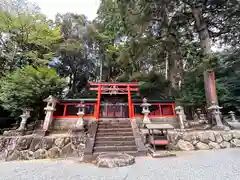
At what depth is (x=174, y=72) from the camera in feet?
32.6

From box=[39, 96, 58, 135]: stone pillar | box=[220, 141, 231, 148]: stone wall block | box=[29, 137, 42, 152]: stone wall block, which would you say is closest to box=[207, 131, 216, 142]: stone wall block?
box=[220, 141, 231, 148]: stone wall block

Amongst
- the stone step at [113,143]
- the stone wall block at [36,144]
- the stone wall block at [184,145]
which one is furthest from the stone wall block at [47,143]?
the stone wall block at [184,145]

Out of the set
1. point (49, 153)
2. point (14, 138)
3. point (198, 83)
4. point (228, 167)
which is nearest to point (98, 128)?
point (49, 153)

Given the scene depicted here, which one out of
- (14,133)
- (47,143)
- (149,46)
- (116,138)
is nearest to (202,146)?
(116,138)

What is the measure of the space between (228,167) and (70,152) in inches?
193

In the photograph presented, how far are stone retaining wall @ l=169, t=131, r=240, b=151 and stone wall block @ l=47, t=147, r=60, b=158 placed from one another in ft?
14.4

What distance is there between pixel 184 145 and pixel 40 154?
5.57 meters

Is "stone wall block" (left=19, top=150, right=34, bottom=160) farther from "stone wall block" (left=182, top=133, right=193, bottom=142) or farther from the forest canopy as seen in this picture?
"stone wall block" (left=182, top=133, right=193, bottom=142)

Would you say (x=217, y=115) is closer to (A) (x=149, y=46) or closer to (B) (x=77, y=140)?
(A) (x=149, y=46)

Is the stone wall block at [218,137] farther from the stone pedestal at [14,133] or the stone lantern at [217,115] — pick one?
the stone pedestal at [14,133]

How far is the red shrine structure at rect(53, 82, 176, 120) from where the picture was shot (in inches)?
301

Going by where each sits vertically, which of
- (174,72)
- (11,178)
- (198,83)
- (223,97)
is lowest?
(11,178)

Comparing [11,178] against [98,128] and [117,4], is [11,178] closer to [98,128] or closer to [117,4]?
[98,128]

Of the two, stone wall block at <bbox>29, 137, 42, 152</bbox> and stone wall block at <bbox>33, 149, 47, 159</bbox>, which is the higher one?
stone wall block at <bbox>29, 137, 42, 152</bbox>
